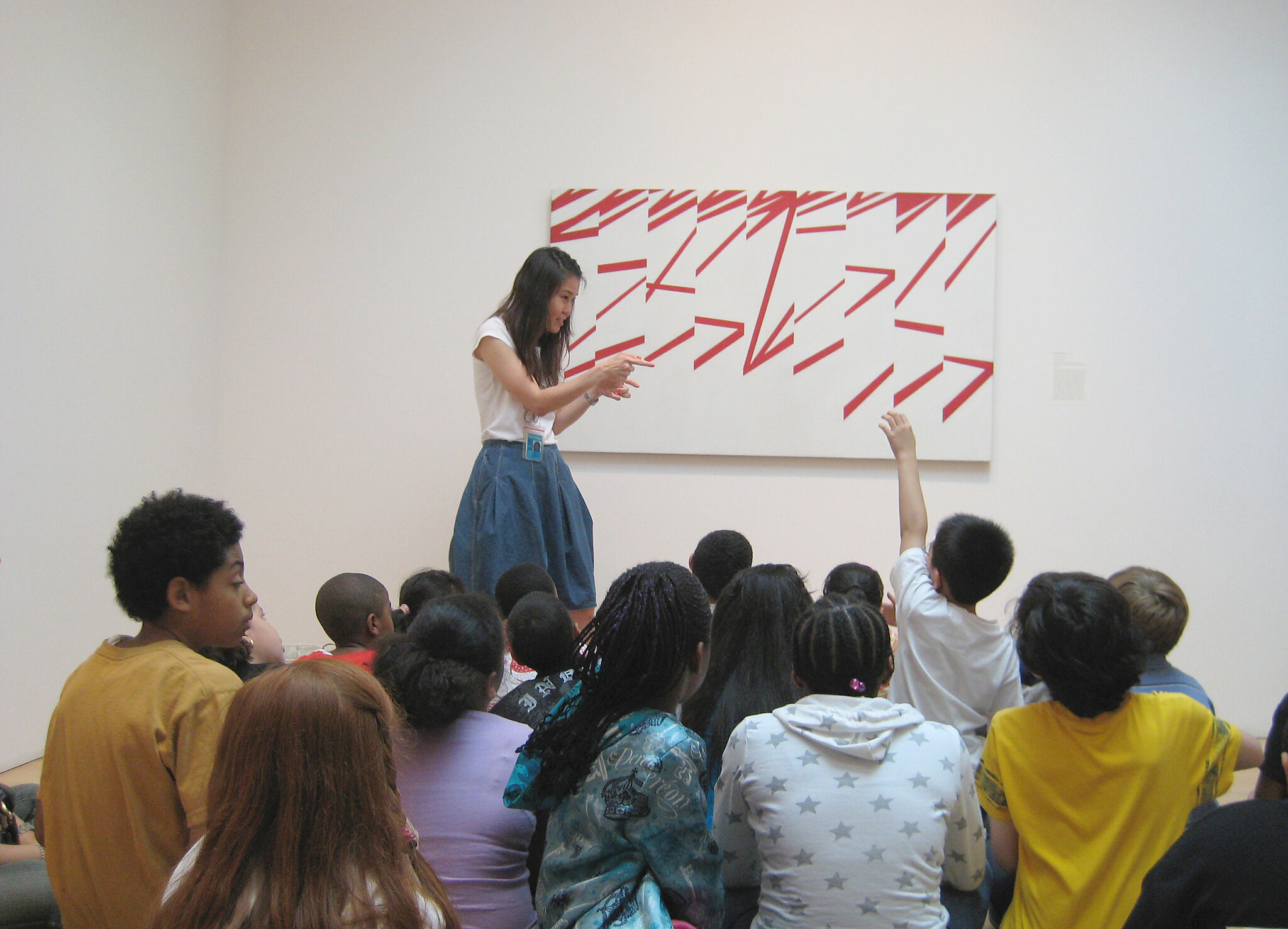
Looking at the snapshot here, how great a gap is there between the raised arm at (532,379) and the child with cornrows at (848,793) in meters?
1.33

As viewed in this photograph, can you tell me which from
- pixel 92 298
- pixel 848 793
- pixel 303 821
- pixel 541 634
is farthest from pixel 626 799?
pixel 92 298

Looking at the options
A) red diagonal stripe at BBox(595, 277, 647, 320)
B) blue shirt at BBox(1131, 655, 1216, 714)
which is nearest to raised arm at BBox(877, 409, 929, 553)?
blue shirt at BBox(1131, 655, 1216, 714)

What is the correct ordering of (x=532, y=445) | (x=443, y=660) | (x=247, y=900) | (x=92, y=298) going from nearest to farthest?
(x=247, y=900) → (x=443, y=660) → (x=532, y=445) → (x=92, y=298)

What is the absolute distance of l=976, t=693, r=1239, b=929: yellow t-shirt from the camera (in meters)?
1.27

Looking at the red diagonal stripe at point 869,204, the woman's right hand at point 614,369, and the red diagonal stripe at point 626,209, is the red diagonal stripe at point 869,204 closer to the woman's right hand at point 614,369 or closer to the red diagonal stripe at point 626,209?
the red diagonal stripe at point 626,209

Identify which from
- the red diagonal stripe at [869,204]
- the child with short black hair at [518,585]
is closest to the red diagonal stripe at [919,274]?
the red diagonal stripe at [869,204]

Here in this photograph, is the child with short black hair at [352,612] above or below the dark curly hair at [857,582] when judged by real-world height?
below

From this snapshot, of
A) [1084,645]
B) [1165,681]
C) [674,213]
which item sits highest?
[674,213]

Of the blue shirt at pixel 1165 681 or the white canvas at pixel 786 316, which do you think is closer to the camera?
the blue shirt at pixel 1165 681

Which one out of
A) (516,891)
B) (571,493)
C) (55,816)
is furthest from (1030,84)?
(55,816)

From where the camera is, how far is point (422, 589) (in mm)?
2113

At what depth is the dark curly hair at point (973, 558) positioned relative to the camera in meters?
1.63

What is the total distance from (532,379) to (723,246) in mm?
1229

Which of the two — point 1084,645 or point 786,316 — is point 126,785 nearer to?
point 1084,645
